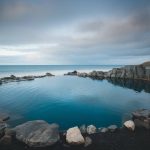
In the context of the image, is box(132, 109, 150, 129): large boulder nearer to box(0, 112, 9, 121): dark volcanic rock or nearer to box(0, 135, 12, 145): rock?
box(0, 135, 12, 145): rock

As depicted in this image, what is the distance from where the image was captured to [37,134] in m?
15.5

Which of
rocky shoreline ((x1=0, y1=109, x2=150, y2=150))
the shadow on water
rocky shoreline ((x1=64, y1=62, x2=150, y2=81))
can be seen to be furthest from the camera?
rocky shoreline ((x1=64, y1=62, x2=150, y2=81))

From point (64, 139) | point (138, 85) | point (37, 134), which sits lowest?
point (64, 139)

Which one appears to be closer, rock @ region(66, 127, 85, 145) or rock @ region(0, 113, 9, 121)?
rock @ region(66, 127, 85, 145)

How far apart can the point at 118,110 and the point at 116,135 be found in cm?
1094

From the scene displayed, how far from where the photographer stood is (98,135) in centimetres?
1734

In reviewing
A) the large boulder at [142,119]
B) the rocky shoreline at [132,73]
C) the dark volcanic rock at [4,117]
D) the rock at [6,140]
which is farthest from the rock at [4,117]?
the rocky shoreline at [132,73]

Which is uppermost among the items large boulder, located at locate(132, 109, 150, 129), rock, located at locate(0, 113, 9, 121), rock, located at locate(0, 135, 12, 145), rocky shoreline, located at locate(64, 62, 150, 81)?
rocky shoreline, located at locate(64, 62, 150, 81)

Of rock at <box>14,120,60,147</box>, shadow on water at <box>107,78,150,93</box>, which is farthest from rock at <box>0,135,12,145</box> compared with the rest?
shadow on water at <box>107,78,150,93</box>

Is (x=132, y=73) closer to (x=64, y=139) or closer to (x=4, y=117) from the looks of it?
(x=4, y=117)

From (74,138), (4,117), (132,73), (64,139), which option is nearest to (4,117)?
(4,117)

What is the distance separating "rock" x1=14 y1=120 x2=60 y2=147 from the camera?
15.0m

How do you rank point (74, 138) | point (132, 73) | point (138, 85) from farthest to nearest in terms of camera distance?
point (132, 73), point (138, 85), point (74, 138)

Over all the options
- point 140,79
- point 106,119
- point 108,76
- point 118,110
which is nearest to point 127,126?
point 106,119
